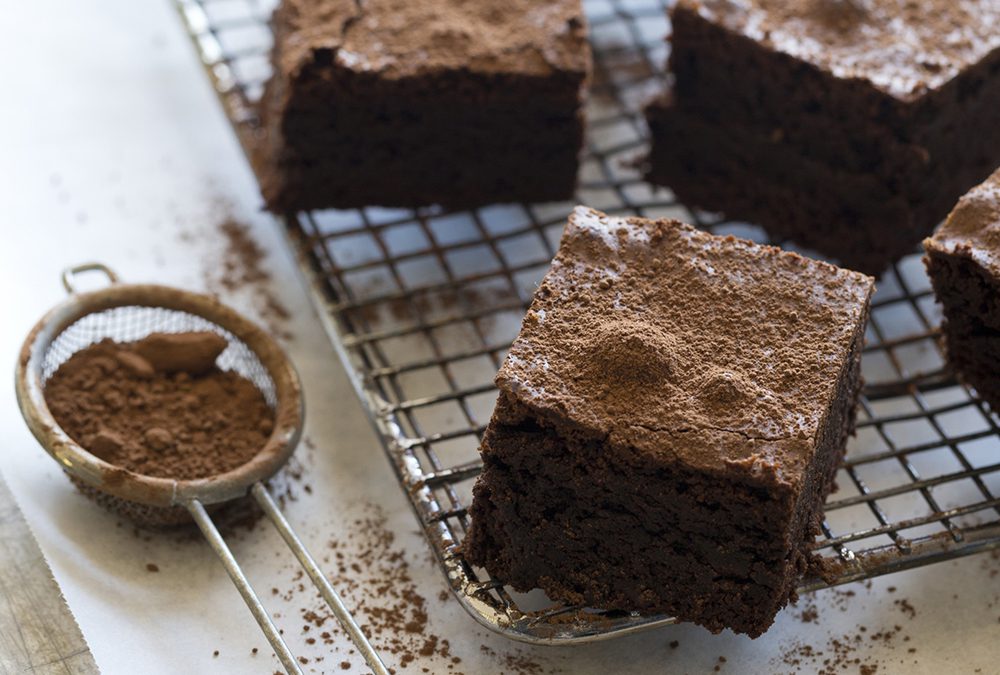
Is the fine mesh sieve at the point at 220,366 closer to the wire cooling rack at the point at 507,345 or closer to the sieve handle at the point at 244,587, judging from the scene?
the sieve handle at the point at 244,587

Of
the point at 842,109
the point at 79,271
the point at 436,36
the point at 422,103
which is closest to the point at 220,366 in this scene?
the point at 79,271

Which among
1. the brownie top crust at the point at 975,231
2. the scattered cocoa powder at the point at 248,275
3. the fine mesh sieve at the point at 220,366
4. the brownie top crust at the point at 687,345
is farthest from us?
the scattered cocoa powder at the point at 248,275

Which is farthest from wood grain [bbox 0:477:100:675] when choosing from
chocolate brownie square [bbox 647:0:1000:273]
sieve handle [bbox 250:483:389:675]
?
chocolate brownie square [bbox 647:0:1000:273]

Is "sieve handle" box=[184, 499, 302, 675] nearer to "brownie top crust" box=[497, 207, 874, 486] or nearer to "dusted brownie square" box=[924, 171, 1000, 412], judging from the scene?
"brownie top crust" box=[497, 207, 874, 486]

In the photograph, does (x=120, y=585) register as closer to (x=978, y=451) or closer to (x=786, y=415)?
(x=786, y=415)

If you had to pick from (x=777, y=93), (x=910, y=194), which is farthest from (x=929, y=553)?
(x=777, y=93)

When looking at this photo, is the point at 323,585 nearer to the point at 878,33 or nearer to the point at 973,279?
the point at 973,279

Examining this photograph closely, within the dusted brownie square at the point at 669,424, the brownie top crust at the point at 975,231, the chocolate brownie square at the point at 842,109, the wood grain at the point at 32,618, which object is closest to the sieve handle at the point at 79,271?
the wood grain at the point at 32,618
